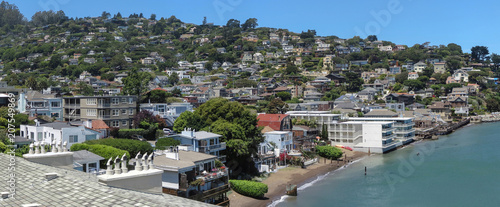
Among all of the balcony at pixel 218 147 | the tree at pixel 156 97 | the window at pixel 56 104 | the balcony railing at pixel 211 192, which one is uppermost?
the tree at pixel 156 97

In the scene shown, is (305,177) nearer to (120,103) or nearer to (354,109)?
(120,103)

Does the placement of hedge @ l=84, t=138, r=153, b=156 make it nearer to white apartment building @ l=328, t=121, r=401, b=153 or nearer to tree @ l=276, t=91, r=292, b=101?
white apartment building @ l=328, t=121, r=401, b=153

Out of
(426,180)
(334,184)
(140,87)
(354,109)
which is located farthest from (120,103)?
(354,109)

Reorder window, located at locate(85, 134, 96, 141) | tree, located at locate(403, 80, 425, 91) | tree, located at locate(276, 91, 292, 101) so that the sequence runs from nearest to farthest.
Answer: window, located at locate(85, 134, 96, 141) < tree, located at locate(276, 91, 292, 101) < tree, located at locate(403, 80, 425, 91)

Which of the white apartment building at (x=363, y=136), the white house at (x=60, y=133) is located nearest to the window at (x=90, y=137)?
the white house at (x=60, y=133)

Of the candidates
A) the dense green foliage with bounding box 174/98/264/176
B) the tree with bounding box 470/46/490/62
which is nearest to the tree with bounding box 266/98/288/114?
the dense green foliage with bounding box 174/98/264/176

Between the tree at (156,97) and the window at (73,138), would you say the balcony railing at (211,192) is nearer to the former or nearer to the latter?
the window at (73,138)

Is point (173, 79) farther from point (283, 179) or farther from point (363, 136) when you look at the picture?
point (283, 179)
